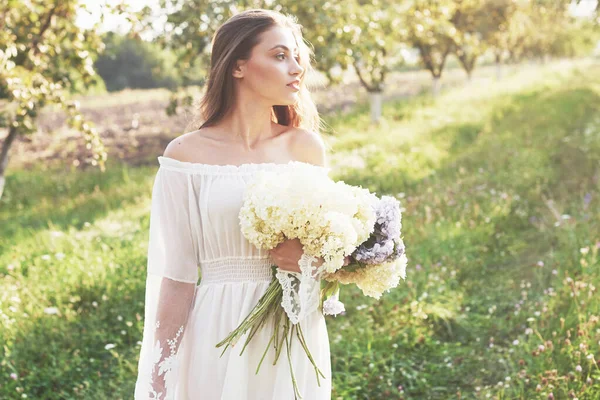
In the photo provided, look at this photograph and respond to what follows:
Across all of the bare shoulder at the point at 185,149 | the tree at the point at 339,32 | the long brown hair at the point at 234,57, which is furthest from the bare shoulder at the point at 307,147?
the tree at the point at 339,32

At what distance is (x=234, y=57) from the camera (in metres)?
Answer: 2.80

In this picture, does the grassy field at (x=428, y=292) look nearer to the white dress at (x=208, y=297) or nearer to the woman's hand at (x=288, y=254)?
the white dress at (x=208, y=297)

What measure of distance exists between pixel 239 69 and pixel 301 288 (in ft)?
3.09

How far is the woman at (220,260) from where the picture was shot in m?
2.69

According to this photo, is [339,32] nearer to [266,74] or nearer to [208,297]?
[266,74]

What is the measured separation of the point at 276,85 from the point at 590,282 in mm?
3552

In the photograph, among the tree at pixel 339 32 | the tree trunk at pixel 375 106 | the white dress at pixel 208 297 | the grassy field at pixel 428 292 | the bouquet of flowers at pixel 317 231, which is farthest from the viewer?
the tree trunk at pixel 375 106

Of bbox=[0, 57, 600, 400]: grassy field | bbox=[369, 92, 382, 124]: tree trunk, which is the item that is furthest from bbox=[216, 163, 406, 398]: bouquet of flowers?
bbox=[369, 92, 382, 124]: tree trunk

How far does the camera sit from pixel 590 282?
5.24m

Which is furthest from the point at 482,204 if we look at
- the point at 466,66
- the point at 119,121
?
the point at 466,66

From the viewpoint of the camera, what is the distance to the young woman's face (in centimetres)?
275

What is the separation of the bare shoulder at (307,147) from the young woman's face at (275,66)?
0.25 metres

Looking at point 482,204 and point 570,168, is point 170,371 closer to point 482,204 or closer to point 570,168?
point 482,204

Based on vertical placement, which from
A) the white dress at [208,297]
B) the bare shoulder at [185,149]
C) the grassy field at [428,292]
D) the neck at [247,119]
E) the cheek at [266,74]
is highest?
the cheek at [266,74]
